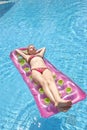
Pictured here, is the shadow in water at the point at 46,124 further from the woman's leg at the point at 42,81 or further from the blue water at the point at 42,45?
the woman's leg at the point at 42,81

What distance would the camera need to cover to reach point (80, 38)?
24.8 feet

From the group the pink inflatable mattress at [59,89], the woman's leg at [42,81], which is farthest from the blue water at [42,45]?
the woman's leg at [42,81]

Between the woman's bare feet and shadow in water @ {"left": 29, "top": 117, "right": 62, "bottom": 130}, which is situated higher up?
the woman's bare feet

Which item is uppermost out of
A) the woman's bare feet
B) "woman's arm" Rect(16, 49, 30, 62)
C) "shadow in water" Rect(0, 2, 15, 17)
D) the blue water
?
the woman's bare feet

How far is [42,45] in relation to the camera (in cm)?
759

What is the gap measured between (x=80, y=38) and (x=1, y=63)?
8.41ft

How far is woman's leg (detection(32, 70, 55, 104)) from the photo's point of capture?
4.34m

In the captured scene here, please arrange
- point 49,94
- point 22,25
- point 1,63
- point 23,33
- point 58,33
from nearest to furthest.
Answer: point 49,94
point 1,63
point 58,33
point 23,33
point 22,25

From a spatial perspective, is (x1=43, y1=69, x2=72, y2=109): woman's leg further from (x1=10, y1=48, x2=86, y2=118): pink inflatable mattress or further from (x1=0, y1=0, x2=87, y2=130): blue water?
(x1=0, y1=0, x2=87, y2=130): blue water

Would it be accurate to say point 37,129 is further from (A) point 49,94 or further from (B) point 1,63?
(B) point 1,63

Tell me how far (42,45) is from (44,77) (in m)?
2.93

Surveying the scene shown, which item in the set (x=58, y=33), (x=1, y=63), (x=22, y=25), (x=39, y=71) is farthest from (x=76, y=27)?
(x=39, y=71)

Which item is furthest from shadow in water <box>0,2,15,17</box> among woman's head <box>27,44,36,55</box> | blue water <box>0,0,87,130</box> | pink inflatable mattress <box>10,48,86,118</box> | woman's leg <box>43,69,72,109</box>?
woman's leg <box>43,69,72,109</box>

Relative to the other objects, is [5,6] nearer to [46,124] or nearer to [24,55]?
[24,55]
